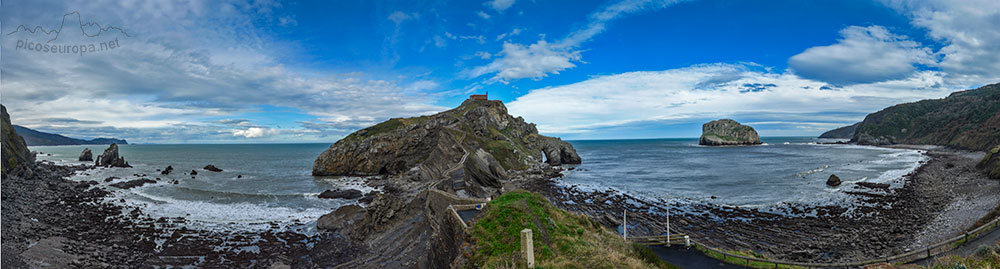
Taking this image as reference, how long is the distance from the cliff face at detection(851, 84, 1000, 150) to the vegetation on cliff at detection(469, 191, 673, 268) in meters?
115

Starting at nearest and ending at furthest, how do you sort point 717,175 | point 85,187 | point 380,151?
1. point 85,187
2. point 717,175
3. point 380,151

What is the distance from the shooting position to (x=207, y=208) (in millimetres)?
40125

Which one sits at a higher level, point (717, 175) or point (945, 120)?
point (945, 120)

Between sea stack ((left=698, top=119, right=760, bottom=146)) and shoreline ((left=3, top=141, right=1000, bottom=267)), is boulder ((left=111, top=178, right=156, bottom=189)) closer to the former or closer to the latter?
shoreline ((left=3, top=141, right=1000, bottom=267))

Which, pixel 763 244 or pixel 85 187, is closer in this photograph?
pixel 763 244

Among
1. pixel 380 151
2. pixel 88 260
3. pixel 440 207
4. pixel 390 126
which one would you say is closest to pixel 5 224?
pixel 88 260

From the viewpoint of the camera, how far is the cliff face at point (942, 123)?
95500 mm

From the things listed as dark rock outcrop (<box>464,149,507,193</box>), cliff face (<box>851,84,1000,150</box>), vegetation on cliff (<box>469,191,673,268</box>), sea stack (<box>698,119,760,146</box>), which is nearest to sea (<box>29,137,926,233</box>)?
dark rock outcrop (<box>464,149,507,193</box>)

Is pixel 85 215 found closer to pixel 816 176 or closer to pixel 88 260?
pixel 88 260

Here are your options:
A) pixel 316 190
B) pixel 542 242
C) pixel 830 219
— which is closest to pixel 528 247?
pixel 542 242

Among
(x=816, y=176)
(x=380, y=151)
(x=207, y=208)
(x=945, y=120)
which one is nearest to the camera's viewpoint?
(x=207, y=208)

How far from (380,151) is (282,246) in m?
46.4

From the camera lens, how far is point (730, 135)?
190 m

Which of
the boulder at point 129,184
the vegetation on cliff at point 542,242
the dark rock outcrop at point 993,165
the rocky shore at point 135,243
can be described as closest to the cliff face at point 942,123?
the dark rock outcrop at point 993,165
